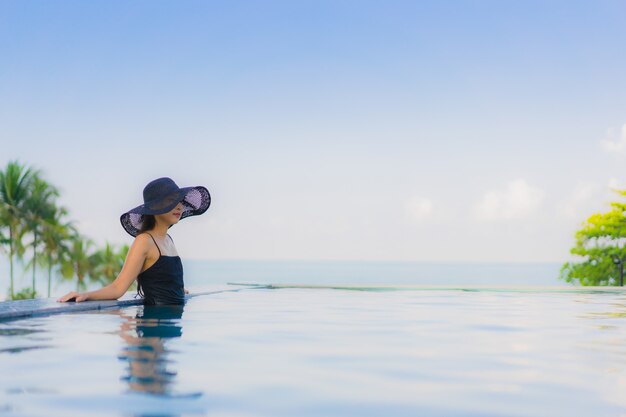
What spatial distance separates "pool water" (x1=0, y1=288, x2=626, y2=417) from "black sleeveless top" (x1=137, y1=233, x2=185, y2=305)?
0.35m

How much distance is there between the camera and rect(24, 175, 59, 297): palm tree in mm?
33500

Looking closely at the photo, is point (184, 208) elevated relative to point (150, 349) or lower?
elevated

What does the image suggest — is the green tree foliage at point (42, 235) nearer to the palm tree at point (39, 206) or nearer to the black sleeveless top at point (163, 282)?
the palm tree at point (39, 206)

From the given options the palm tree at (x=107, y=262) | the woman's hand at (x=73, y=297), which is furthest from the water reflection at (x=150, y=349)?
the palm tree at (x=107, y=262)

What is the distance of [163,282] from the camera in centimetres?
588

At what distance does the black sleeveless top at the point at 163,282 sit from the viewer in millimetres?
5793

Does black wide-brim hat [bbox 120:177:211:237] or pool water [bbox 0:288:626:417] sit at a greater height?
black wide-brim hat [bbox 120:177:211:237]

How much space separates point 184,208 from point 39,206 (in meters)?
29.6

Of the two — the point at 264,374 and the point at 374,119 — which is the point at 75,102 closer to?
the point at 374,119

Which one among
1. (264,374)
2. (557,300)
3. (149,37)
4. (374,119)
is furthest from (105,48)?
(264,374)

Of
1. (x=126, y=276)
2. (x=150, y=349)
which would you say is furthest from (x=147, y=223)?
(x=150, y=349)

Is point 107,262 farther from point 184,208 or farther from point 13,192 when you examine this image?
point 184,208

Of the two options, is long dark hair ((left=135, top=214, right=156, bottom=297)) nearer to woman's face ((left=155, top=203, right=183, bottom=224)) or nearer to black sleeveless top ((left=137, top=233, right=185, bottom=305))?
woman's face ((left=155, top=203, right=183, bottom=224))

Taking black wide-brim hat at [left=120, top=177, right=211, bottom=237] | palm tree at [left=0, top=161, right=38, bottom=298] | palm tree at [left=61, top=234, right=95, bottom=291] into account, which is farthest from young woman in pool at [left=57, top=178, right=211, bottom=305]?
palm tree at [left=61, top=234, right=95, bottom=291]
